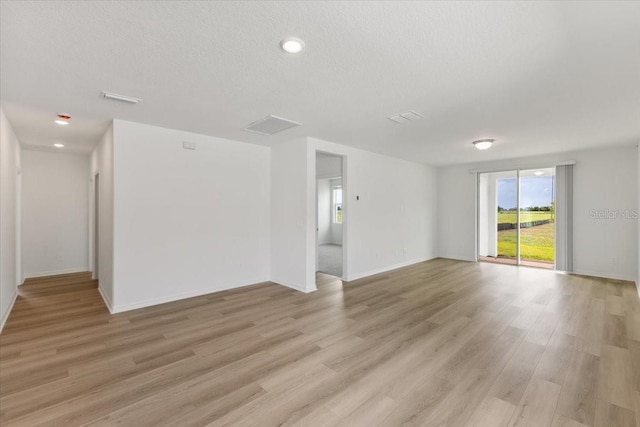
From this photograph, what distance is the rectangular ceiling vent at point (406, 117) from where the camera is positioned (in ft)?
11.8

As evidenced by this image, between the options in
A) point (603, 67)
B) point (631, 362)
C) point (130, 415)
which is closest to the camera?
point (130, 415)

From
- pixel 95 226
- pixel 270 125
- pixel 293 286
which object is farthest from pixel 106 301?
pixel 270 125

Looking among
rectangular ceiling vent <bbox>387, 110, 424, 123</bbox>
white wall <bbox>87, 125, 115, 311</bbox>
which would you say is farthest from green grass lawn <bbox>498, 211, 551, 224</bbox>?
white wall <bbox>87, 125, 115, 311</bbox>

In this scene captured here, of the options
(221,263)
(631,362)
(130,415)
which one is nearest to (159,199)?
(221,263)

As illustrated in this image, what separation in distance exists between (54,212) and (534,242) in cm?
1070

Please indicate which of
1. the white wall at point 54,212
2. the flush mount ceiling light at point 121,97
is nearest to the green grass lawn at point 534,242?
the flush mount ceiling light at point 121,97

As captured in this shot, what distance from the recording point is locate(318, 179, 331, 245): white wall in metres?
11.3

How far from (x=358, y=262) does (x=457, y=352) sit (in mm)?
3073

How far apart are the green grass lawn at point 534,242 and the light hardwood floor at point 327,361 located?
2131mm

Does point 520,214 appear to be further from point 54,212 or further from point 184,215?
point 54,212

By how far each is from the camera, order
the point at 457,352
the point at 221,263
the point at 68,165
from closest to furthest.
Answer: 1. the point at 457,352
2. the point at 221,263
3. the point at 68,165

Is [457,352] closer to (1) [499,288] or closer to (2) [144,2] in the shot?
(1) [499,288]

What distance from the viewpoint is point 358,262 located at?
5.77 meters

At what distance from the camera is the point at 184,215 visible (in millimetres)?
4449
